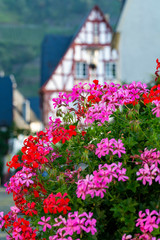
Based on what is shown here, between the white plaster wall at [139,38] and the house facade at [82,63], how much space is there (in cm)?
1018

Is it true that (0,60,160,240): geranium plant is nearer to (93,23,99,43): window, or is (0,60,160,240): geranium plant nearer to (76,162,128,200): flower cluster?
(76,162,128,200): flower cluster

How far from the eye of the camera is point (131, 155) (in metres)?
3.02

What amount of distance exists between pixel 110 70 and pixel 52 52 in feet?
14.5

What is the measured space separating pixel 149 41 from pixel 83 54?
44.2ft

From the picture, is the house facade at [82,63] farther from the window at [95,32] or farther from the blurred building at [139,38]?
the blurred building at [139,38]

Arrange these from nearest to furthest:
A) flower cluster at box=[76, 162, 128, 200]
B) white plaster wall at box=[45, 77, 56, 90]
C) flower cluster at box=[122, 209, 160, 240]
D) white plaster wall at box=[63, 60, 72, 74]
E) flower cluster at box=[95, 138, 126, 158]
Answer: flower cluster at box=[122, 209, 160, 240]
flower cluster at box=[76, 162, 128, 200]
flower cluster at box=[95, 138, 126, 158]
white plaster wall at box=[45, 77, 56, 90]
white plaster wall at box=[63, 60, 72, 74]

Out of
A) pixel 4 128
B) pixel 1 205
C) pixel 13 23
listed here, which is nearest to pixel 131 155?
pixel 1 205

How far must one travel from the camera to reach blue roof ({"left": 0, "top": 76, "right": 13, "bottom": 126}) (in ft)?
105

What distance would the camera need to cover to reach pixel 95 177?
2.82 metres

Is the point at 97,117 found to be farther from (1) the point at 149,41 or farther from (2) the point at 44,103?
(2) the point at 44,103

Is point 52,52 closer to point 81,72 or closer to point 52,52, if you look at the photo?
point 52,52

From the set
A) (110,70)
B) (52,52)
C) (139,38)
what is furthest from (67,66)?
(139,38)

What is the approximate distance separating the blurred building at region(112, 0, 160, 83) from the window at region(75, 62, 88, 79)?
34.0 ft

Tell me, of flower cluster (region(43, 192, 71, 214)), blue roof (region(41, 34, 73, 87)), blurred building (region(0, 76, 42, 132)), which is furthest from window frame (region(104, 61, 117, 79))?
flower cluster (region(43, 192, 71, 214))
